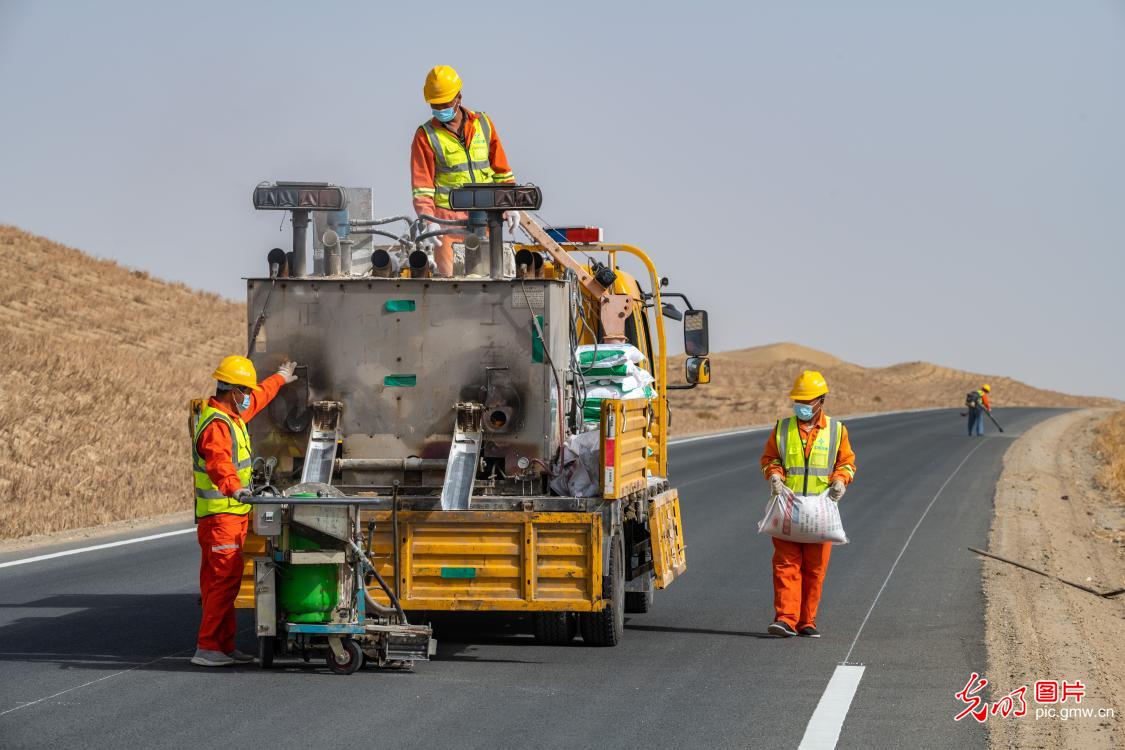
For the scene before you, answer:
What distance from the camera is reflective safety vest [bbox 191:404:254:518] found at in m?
9.45

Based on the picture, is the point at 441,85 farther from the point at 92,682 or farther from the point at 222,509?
the point at 92,682

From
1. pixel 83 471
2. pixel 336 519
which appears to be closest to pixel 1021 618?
pixel 336 519

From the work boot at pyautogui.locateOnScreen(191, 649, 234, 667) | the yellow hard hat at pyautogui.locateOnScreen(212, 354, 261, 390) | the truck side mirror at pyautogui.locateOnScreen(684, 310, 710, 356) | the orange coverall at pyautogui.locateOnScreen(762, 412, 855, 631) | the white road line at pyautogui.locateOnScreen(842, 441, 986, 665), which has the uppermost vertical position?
the truck side mirror at pyautogui.locateOnScreen(684, 310, 710, 356)

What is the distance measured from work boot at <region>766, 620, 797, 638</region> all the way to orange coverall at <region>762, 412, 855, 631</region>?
31mm

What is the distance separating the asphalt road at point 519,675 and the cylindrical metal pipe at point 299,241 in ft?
8.43

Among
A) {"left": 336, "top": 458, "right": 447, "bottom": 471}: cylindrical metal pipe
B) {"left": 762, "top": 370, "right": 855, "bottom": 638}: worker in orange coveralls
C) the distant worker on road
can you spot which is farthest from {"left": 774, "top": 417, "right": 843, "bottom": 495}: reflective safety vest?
the distant worker on road

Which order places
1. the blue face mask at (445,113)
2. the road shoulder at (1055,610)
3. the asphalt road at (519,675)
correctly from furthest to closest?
the blue face mask at (445,113) < the road shoulder at (1055,610) < the asphalt road at (519,675)

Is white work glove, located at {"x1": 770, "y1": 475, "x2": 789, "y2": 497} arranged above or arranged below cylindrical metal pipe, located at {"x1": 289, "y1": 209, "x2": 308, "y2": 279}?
below

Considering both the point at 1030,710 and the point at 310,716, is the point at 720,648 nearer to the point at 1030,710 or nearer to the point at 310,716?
the point at 1030,710

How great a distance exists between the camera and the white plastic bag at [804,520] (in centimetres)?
1081

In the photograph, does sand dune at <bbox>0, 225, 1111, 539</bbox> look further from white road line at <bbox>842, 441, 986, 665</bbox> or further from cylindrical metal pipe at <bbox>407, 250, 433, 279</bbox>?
white road line at <bbox>842, 441, 986, 665</bbox>

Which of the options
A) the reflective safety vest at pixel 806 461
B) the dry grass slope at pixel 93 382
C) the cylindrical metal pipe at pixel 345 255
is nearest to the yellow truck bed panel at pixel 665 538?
the reflective safety vest at pixel 806 461

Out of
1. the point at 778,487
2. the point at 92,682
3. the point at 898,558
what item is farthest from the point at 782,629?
the point at 898,558

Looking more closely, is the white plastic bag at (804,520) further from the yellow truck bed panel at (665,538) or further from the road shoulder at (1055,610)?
the road shoulder at (1055,610)
